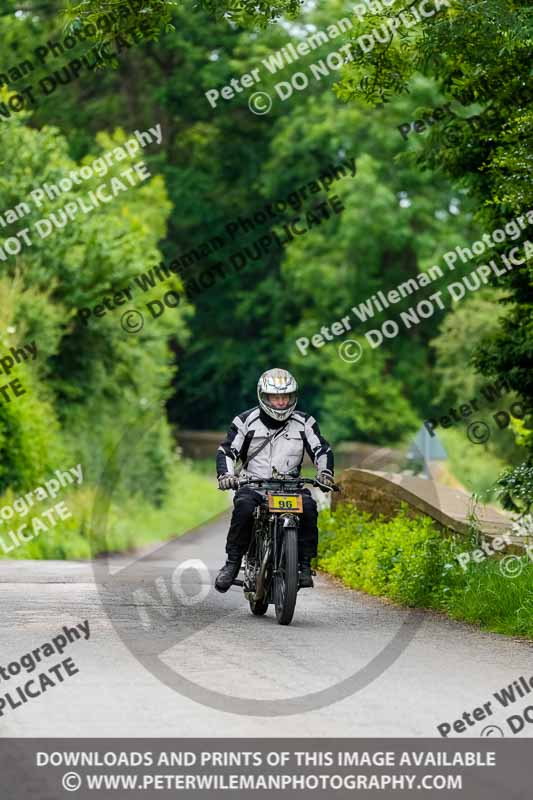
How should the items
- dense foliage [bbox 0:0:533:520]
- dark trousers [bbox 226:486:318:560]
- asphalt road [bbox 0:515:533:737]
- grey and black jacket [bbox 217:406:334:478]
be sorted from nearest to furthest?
1. asphalt road [bbox 0:515:533:737]
2. dark trousers [bbox 226:486:318:560]
3. grey and black jacket [bbox 217:406:334:478]
4. dense foliage [bbox 0:0:533:520]

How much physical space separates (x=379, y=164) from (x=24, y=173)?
20773mm

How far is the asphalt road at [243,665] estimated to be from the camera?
7668 mm

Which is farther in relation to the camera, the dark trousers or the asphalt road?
the dark trousers

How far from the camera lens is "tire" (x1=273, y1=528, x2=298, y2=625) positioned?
11562mm

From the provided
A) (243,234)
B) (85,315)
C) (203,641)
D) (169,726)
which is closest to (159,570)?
(203,641)

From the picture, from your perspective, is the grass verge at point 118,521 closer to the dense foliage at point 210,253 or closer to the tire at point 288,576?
the dense foliage at point 210,253

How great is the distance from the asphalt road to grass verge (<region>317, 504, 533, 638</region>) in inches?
10.0

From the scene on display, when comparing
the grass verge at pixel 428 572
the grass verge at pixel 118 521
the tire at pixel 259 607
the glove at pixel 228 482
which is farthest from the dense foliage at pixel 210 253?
the glove at pixel 228 482

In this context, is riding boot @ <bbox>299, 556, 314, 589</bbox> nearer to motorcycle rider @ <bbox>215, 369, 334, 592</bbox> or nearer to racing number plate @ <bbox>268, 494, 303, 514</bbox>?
racing number plate @ <bbox>268, 494, 303, 514</bbox>

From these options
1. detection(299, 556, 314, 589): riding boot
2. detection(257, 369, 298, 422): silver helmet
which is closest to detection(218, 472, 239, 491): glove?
detection(257, 369, 298, 422): silver helmet

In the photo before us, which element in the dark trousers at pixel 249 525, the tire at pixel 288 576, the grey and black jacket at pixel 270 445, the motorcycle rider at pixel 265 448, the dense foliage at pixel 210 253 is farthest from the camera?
the dense foliage at pixel 210 253

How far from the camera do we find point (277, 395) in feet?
40.2

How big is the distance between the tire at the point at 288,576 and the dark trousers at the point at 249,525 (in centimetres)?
30

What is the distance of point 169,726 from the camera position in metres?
7.46
